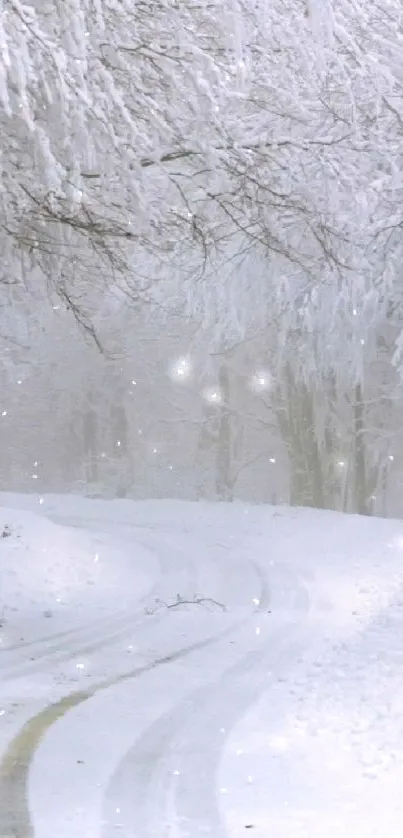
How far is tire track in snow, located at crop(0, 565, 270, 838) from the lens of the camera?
5.90 m

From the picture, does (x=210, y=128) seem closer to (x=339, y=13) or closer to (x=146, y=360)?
(x=339, y=13)

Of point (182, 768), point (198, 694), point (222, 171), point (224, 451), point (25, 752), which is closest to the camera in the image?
point (182, 768)

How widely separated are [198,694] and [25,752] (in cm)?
228

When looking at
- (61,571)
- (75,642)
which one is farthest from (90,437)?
(75,642)

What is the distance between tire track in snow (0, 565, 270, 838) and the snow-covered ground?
0.05 feet

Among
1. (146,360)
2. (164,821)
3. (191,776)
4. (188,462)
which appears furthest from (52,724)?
(188,462)

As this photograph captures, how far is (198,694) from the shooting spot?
9.39m

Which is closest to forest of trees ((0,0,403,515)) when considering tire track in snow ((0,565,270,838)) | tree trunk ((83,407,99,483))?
tire track in snow ((0,565,270,838))

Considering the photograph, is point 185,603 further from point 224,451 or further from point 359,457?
point 224,451

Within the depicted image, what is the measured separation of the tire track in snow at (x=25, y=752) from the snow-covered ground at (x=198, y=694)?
16mm

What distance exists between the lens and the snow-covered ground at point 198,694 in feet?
20.7

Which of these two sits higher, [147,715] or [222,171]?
[222,171]

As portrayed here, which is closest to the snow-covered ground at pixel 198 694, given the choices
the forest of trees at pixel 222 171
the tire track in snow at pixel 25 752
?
the tire track in snow at pixel 25 752

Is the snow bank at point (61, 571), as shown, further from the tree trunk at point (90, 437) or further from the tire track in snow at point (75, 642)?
the tree trunk at point (90, 437)
